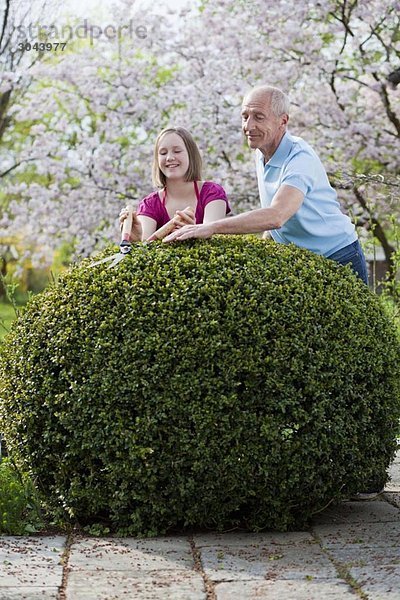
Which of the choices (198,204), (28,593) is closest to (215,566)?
(28,593)

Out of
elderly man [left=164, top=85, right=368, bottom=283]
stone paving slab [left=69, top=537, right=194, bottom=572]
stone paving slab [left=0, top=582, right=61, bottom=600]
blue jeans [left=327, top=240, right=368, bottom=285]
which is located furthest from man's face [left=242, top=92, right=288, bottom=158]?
stone paving slab [left=0, top=582, right=61, bottom=600]

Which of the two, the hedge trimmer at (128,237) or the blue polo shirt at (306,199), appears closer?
the hedge trimmer at (128,237)

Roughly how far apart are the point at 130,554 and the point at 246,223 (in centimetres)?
156

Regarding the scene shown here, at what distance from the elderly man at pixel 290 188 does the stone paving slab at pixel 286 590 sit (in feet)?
5.42

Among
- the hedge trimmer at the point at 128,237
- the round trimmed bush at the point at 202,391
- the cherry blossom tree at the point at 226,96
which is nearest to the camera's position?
the round trimmed bush at the point at 202,391

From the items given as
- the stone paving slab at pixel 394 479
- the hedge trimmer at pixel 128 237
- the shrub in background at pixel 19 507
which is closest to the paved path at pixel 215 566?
the shrub in background at pixel 19 507

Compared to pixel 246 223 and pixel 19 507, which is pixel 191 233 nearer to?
pixel 246 223

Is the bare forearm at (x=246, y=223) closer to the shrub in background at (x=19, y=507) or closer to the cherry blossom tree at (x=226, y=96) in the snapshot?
the shrub in background at (x=19, y=507)

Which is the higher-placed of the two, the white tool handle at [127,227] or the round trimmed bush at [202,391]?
the white tool handle at [127,227]

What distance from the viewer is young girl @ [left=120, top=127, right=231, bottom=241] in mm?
4766

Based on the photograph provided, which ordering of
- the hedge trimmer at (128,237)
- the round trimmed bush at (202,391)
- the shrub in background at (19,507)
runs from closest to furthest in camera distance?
the round trimmed bush at (202,391)
the shrub in background at (19,507)
the hedge trimmer at (128,237)

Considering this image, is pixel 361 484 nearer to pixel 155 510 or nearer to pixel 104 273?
pixel 155 510

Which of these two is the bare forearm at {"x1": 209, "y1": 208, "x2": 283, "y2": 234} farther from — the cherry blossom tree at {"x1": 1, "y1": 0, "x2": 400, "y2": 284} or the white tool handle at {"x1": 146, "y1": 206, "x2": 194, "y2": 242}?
the cherry blossom tree at {"x1": 1, "y1": 0, "x2": 400, "y2": 284}

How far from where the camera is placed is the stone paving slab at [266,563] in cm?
347
